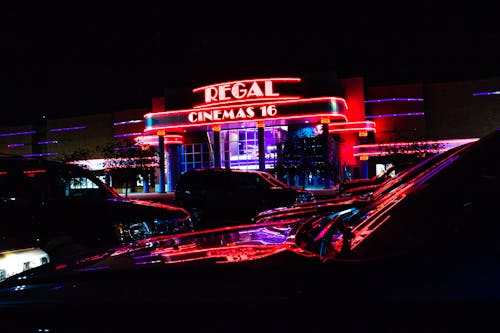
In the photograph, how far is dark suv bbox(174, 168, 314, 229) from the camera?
13500mm

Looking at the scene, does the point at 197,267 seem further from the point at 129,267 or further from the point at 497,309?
the point at 497,309

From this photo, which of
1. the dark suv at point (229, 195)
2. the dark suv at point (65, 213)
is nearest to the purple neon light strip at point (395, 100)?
the dark suv at point (229, 195)

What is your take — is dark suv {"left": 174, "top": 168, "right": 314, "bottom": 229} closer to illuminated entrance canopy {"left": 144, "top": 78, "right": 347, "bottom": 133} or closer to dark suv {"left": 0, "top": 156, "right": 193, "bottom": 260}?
dark suv {"left": 0, "top": 156, "right": 193, "bottom": 260}

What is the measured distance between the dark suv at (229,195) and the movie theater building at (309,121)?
8553 millimetres

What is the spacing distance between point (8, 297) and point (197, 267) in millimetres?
778

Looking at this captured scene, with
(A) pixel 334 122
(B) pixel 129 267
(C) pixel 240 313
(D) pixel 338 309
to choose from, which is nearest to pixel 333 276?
(D) pixel 338 309

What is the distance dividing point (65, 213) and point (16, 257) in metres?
1.55

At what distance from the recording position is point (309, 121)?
29.6 metres

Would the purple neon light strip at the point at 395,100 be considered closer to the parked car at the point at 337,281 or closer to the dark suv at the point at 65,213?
the dark suv at the point at 65,213

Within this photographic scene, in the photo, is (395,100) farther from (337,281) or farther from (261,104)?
(337,281)

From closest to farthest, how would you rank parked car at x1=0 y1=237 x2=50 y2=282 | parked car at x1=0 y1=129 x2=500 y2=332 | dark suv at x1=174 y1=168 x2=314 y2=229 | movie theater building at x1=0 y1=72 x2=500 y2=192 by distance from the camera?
parked car at x1=0 y1=129 x2=500 y2=332, parked car at x1=0 y1=237 x2=50 y2=282, dark suv at x1=174 y1=168 x2=314 y2=229, movie theater building at x1=0 y1=72 x2=500 y2=192

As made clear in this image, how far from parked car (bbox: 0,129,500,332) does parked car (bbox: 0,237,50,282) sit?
195 cm

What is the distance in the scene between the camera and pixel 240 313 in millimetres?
1489

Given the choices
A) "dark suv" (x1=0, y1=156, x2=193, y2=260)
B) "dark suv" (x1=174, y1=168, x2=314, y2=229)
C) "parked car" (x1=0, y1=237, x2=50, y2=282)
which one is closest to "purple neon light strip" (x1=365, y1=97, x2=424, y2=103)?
"dark suv" (x1=174, y1=168, x2=314, y2=229)
